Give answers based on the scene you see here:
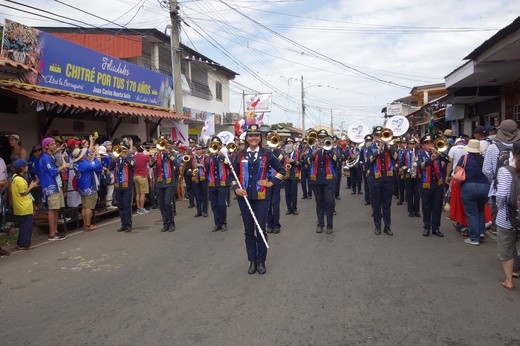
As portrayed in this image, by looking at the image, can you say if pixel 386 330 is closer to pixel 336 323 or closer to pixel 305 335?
→ pixel 336 323

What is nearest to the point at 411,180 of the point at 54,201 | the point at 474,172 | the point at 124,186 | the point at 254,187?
the point at 474,172

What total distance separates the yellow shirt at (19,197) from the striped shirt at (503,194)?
24.2 ft

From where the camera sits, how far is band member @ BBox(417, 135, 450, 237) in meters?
7.40

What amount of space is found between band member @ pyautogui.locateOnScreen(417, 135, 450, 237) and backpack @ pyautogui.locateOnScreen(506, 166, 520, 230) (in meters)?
2.80

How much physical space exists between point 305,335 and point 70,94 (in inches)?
418

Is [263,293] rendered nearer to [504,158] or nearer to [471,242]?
[504,158]

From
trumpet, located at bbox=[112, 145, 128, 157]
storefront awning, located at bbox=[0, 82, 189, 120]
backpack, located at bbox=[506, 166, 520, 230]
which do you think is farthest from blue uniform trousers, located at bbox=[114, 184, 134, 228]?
backpack, located at bbox=[506, 166, 520, 230]

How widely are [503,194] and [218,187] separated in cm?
556

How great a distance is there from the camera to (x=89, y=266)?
243 inches

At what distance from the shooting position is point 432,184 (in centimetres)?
742

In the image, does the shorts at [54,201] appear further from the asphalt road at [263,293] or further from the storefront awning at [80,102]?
the storefront awning at [80,102]

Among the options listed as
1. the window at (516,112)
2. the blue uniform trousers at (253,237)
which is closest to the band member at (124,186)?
the blue uniform trousers at (253,237)

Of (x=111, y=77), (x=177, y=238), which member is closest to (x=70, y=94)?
(x=111, y=77)

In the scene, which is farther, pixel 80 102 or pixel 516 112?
pixel 516 112
